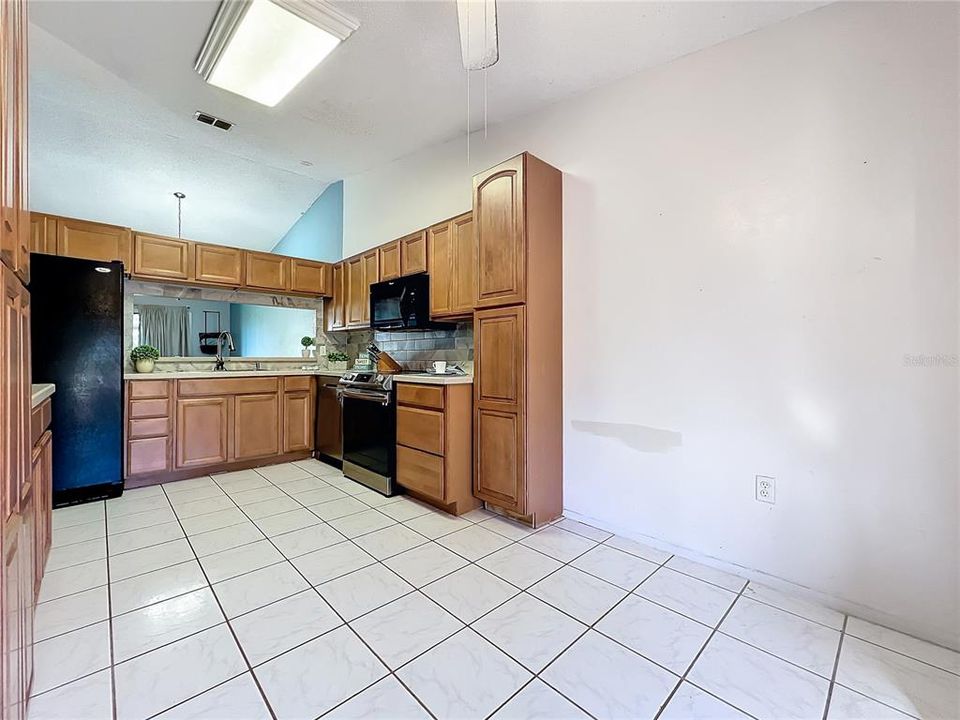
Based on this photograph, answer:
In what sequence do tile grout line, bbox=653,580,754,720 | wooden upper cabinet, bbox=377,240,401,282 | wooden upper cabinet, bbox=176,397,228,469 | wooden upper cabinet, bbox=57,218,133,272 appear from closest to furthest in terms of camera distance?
tile grout line, bbox=653,580,754,720 → wooden upper cabinet, bbox=57,218,133,272 → wooden upper cabinet, bbox=176,397,228,469 → wooden upper cabinet, bbox=377,240,401,282

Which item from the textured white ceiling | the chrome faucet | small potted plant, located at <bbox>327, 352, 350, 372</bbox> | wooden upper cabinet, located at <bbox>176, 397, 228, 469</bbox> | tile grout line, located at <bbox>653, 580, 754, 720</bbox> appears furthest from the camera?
small potted plant, located at <bbox>327, 352, 350, 372</bbox>

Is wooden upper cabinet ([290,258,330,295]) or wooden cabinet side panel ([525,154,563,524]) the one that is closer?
wooden cabinet side panel ([525,154,563,524])

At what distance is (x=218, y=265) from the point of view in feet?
13.0

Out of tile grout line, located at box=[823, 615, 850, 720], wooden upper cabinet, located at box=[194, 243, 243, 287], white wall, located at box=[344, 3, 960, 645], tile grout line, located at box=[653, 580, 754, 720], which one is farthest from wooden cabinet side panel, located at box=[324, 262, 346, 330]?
tile grout line, located at box=[823, 615, 850, 720]

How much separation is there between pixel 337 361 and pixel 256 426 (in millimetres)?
1197

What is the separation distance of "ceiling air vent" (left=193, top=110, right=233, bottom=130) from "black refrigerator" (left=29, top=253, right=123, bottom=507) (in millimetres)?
1223

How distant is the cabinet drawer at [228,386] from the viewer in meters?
3.38

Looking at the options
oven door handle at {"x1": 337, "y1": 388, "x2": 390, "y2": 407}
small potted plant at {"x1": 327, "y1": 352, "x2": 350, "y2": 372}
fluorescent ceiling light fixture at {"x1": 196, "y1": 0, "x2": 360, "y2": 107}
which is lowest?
oven door handle at {"x1": 337, "y1": 388, "x2": 390, "y2": 407}

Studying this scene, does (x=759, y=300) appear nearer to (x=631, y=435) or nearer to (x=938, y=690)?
(x=631, y=435)

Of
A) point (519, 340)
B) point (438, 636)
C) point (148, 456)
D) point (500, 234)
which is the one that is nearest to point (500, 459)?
point (519, 340)

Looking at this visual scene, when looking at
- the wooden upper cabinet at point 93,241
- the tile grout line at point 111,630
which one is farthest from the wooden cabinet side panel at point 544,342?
the wooden upper cabinet at point 93,241

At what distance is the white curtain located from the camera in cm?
379

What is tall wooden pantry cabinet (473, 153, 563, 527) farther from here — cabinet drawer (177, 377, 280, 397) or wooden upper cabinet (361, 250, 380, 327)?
cabinet drawer (177, 377, 280, 397)

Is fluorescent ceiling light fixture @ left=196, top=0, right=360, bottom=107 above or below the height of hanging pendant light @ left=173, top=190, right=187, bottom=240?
below
